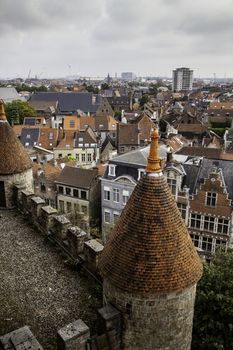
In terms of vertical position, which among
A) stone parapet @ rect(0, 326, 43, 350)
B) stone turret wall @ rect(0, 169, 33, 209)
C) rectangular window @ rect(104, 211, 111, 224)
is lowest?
rectangular window @ rect(104, 211, 111, 224)

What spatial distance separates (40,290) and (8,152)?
854 centimetres

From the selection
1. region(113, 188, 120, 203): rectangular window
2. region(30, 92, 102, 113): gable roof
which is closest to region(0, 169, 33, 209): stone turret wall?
region(113, 188, 120, 203): rectangular window

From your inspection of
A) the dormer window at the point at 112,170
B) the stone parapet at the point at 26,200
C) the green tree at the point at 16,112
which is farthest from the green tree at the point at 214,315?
the green tree at the point at 16,112

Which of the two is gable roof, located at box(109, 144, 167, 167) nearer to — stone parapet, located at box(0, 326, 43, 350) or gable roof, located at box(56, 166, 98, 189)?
gable roof, located at box(56, 166, 98, 189)

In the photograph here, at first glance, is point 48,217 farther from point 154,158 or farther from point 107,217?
point 107,217

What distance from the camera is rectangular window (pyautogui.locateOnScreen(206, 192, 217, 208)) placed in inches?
1391

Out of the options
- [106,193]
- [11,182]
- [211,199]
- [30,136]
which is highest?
[11,182]

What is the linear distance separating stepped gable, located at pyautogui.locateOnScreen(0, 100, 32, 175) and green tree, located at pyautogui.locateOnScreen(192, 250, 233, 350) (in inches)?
456

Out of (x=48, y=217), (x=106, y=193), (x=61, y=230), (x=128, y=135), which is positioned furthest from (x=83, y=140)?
(x=61, y=230)

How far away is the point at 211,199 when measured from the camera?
3559cm

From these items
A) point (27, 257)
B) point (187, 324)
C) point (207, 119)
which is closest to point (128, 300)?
point (187, 324)

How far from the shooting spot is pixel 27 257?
14.4 meters

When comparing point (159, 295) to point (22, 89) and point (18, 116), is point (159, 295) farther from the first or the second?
point (22, 89)

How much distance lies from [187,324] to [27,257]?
7.43 meters
